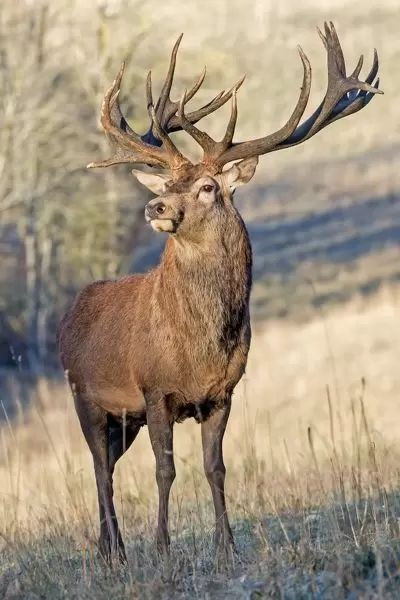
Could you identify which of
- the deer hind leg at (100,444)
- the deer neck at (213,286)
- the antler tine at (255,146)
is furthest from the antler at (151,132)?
the deer hind leg at (100,444)

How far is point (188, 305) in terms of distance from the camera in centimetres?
860

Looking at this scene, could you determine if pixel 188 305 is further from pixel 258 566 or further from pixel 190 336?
pixel 258 566

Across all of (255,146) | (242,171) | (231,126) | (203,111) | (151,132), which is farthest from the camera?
(151,132)

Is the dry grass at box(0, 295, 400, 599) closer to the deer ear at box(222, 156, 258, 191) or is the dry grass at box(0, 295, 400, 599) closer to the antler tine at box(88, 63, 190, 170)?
the deer ear at box(222, 156, 258, 191)

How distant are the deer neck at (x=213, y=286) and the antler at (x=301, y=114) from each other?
1.35 ft

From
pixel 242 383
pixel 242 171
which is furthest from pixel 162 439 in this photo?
pixel 242 383

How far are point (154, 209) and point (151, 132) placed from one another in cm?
145

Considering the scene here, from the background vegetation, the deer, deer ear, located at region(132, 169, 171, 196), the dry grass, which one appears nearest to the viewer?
the dry grass

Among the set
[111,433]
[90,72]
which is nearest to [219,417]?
[111,433]

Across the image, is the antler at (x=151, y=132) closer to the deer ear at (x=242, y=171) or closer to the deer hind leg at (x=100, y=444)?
the deer ear at (x=242, y=171)

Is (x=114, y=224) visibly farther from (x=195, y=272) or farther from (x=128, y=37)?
(x=195, y=272)

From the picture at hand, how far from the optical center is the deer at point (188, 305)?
8461mm

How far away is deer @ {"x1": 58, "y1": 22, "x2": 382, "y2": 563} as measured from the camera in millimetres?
8461

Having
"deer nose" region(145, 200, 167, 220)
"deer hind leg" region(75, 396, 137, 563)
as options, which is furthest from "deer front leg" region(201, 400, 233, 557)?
"deer nose" region(145, 200, 167, 220)
